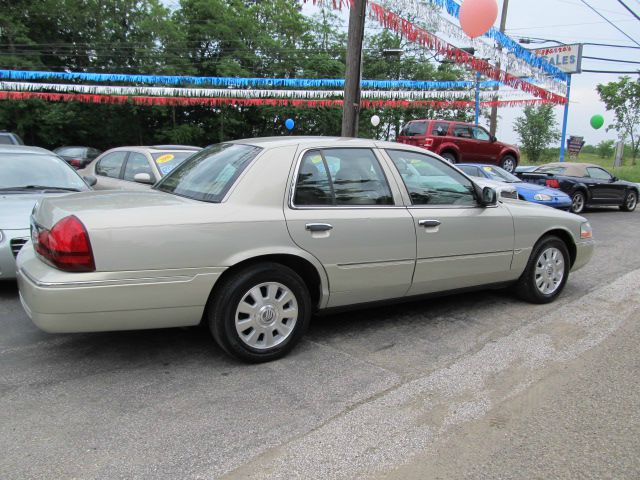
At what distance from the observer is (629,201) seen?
50.1ft

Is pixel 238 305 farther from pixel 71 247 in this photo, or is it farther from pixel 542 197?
pixel 542 197

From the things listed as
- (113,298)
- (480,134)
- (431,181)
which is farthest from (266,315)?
(480,134)

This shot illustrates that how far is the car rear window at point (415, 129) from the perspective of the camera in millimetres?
17109

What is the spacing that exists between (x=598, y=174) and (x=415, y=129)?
5.58 m

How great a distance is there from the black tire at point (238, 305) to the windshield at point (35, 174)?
361cm

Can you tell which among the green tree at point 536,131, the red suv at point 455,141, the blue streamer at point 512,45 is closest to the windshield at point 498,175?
the blue streamer at point 512,45

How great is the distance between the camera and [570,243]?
18.2 feet

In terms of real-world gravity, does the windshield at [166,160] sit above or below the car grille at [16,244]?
above

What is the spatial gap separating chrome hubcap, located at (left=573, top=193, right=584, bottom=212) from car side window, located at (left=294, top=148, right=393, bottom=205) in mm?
11652

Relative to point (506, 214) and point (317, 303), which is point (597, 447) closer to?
point (317, 303)

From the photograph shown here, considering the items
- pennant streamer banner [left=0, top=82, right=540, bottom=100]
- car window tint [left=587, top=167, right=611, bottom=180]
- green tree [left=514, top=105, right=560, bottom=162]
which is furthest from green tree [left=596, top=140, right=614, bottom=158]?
car window tint [left=587, top=167, right=611, bottom=180]

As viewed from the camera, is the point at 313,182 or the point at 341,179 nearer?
the point at 313,182

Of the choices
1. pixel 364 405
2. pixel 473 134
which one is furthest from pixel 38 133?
pixel 364 405

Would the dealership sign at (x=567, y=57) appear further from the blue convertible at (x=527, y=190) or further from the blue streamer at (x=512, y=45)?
the blue convertible at (x=527, y=190)
